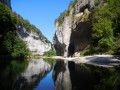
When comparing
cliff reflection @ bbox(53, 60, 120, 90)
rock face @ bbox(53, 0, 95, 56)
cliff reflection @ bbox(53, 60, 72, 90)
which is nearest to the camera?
cliff reflection @ bbox(53, 60, 120, 90)

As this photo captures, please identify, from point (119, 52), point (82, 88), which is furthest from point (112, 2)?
point (82, 88)

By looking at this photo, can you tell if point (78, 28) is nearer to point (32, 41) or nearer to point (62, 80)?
point (62, 80)

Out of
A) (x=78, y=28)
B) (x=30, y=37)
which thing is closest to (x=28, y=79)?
(x=78, y=28)

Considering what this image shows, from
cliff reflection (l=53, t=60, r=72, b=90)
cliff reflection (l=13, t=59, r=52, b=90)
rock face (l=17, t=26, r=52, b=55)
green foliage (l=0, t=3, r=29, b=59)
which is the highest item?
rock face (l=17, t=26, r=52, b=55)

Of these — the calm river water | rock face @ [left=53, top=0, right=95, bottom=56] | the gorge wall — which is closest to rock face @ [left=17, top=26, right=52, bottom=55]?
the gorge wall

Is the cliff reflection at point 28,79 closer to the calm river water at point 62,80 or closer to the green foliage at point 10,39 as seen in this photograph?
the calm river water at point 62,80

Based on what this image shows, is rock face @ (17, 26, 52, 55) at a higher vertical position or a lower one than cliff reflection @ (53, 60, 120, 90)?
higher

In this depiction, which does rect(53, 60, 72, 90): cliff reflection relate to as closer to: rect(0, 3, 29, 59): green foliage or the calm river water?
the calm river water

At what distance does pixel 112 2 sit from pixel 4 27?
16933 millimetres

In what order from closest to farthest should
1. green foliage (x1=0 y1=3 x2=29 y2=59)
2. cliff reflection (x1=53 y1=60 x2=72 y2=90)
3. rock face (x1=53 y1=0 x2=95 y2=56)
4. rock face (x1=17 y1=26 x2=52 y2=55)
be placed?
cliff reflection (x1=53 y1=60 x2=72 y2=90) → green foliage (x1=0 y1=3 x2=29 y2=59) → rock face (x1=53 y1=0 x2=95 y2=56) → rock face (x1=17 y1=26 x2=52 y2=55)

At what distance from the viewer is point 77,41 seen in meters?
32.4

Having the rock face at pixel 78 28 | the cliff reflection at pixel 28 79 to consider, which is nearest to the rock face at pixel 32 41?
the rock face at pixel 78 28

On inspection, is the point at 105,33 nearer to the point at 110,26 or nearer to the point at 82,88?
the point at 110,26

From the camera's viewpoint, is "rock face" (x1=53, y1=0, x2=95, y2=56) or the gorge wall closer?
"rock face" (x1=53, y1=0, x2=95, y2=56)
